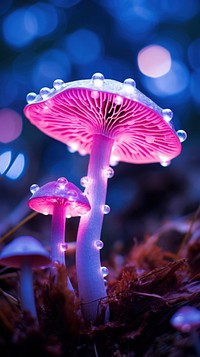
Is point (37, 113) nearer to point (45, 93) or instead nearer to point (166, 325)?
point (45, 93)

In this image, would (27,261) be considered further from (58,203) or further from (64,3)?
(64,3)

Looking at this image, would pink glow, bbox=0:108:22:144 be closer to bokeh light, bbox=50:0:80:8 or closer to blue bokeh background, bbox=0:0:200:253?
blue bokeh background, bbox=0:0:200:253

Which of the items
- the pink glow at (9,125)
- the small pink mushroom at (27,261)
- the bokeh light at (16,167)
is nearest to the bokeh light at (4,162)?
the bokeh light at (16,167)

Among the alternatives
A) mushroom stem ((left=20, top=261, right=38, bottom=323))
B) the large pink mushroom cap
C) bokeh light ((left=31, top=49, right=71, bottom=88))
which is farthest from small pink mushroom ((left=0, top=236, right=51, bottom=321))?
bokeh light ((left=31, top=49, right=71, bottom=88))

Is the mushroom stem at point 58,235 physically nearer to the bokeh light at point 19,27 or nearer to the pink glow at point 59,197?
the pink glow at point 59,197

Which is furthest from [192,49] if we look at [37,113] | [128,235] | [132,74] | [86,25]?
[37,113]
